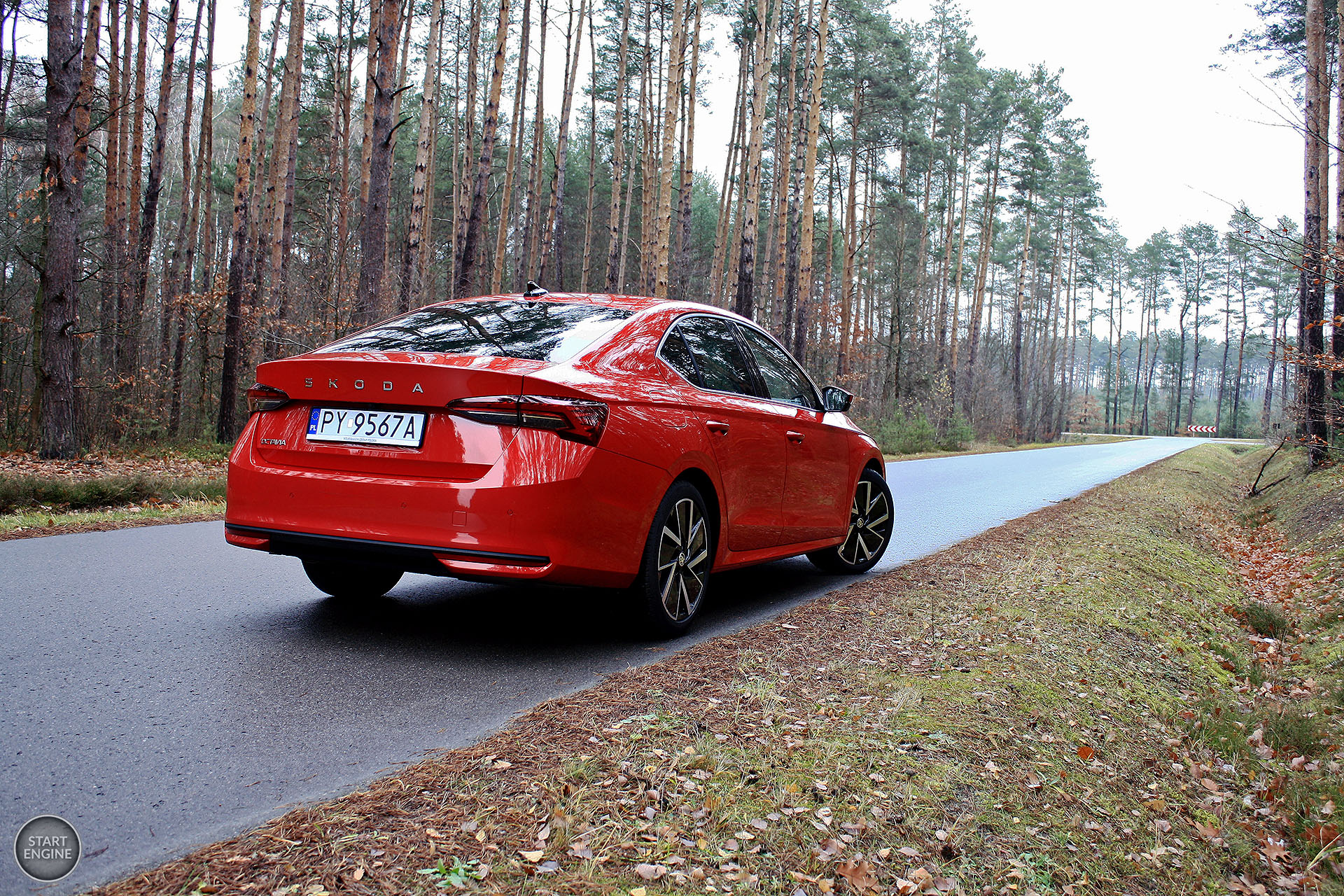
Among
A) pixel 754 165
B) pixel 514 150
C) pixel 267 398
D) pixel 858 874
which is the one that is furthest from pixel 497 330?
pixel 514 150

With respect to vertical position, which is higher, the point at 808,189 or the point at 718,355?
the point at 808,189

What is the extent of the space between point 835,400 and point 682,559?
2.09m

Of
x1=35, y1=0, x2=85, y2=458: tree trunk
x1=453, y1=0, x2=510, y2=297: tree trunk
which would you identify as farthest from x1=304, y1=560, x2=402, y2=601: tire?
x1=453, y1=0, x2=510, y2=297: tree trunk

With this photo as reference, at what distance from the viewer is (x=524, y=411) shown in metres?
3.64

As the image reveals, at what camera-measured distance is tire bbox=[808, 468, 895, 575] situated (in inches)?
257

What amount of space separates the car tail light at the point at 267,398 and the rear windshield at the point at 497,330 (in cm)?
29

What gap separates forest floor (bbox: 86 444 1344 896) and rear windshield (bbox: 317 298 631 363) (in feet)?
4.89

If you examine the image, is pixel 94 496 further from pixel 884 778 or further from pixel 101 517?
pixel 884 778

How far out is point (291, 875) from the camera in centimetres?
198

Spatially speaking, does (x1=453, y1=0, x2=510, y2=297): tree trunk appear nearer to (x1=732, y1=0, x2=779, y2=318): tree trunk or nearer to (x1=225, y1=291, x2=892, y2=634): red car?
(x1=732, y1=0, x2=779, y2=318): tree trunk

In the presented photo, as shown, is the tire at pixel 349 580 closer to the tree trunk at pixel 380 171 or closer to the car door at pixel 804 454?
the car door at pixel 804 454

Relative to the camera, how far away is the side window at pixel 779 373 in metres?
5.52

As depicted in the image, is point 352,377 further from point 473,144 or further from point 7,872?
point 473,144

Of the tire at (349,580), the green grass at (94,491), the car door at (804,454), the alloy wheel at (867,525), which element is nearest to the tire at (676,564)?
the car door at (804,454)
